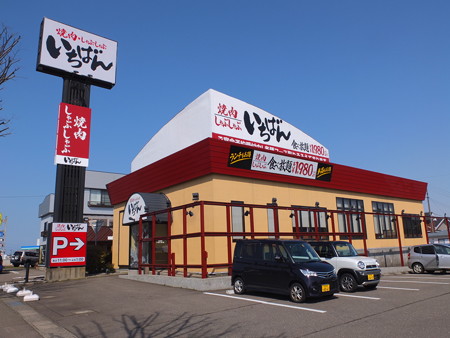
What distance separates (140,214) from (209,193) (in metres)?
4.16

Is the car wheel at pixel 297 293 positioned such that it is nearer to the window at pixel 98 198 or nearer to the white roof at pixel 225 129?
the white roof at pixel 225 129

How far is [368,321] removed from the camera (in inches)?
291

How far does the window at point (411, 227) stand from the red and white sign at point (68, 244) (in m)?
23.1

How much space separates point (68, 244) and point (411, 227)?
2493cm

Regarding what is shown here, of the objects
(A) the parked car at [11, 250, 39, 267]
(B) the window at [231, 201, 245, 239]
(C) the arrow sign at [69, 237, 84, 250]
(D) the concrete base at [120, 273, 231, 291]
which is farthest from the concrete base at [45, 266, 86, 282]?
(A) the parked car at [11, 250, 39, 267]

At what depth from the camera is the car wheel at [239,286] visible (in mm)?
11290

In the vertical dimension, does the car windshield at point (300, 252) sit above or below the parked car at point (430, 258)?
above

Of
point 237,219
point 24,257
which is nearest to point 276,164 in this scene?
point 237,219

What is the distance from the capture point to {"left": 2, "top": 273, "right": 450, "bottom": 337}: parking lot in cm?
693

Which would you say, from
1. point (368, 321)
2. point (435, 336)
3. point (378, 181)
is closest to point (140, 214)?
point (368, 321)

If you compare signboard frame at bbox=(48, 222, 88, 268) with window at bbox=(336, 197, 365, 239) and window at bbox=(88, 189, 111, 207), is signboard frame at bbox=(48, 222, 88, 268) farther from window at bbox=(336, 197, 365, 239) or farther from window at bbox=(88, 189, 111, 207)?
window at bbox=(88, 189, 111, 207)

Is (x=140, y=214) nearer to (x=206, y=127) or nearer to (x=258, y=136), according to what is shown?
(x=206, y=127)

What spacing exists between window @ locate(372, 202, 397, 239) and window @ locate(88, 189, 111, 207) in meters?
33.4

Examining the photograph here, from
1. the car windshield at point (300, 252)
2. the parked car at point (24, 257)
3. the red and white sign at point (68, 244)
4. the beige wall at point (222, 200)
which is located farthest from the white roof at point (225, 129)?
the parked car at point (24, 257)
